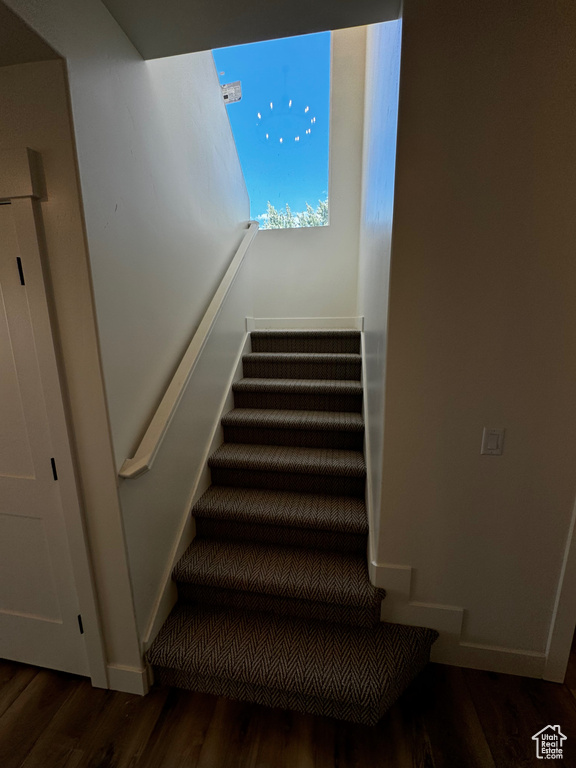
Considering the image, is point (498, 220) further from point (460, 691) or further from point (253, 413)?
point (460, 691)

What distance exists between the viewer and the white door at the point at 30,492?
1041 millimetres

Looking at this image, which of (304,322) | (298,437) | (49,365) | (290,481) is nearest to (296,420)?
(298,437)

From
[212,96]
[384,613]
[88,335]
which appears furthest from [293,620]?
[212,96]

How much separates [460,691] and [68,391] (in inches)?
73.3

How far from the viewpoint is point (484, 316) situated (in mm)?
1103

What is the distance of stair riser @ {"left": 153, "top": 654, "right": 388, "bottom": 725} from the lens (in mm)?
1141

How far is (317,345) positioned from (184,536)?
1615mm

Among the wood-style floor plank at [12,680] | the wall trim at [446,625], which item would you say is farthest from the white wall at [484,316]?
the wood-style floor plank at [12,680]

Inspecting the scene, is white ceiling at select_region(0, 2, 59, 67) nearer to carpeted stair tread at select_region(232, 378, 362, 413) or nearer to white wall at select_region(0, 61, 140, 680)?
white wall at select_region(0, 61, 140, 680)

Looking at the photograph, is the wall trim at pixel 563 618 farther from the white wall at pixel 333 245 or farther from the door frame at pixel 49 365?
the white wall at pixel 333 245

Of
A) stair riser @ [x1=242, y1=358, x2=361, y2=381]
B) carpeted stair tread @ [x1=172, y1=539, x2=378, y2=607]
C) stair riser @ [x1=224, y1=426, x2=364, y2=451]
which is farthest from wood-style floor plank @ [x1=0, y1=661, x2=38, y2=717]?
stair riser @ [x1=242, y1=358, x2=361, y2=381]

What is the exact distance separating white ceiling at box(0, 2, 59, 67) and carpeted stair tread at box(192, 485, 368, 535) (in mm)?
1724

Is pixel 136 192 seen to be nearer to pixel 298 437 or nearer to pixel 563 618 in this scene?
pixel 298 437

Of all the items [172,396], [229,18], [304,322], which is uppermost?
[229,18]
